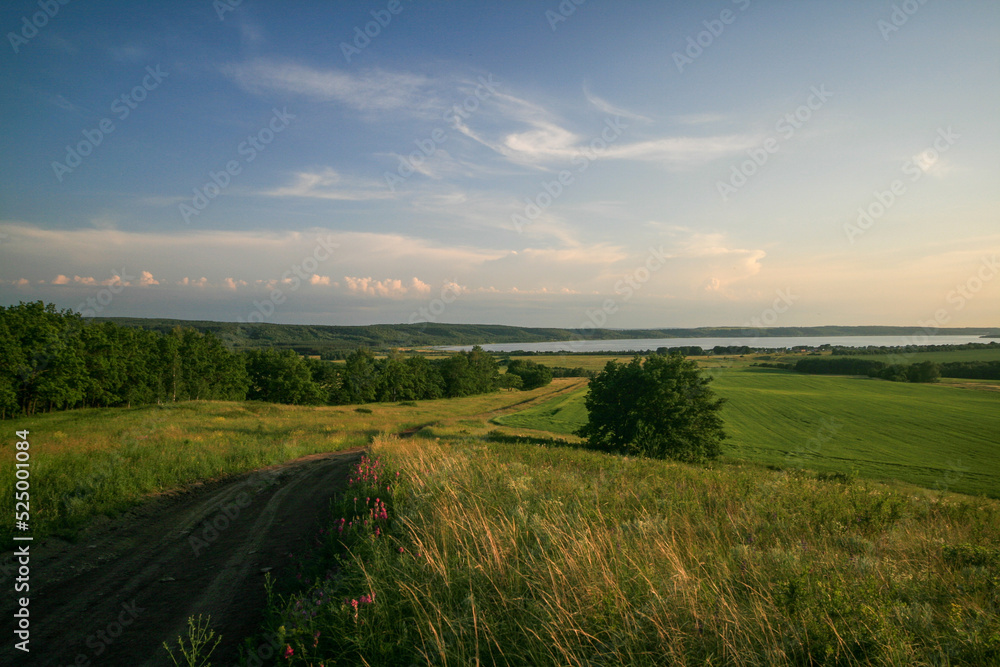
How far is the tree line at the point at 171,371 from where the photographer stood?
1777 inches

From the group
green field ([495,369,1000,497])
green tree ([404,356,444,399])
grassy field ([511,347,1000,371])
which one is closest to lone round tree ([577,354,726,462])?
green field ([495,369,1000,497])

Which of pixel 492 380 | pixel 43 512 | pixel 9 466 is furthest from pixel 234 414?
pixel 492 380

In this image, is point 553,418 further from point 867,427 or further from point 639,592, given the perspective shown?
point 639,592

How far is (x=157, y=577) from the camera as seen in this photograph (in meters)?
6.09

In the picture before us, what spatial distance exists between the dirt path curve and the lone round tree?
2610cm

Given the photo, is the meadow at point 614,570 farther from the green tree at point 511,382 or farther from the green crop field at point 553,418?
the green tree at point 511,382

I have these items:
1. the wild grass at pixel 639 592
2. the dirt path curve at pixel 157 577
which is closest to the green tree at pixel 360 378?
the dirt path curve at pixel 157 577

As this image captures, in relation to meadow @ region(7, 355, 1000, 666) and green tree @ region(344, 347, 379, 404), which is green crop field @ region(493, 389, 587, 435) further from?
meadow @ region(7, 355, 1000, 666)

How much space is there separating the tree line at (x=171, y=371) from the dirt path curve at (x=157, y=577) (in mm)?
52494

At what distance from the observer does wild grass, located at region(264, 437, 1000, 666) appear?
2922 millimetres

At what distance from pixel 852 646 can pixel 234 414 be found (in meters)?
48.4

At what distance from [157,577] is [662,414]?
30.4 m

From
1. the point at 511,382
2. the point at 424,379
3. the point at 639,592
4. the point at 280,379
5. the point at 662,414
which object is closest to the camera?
the point at 639,592

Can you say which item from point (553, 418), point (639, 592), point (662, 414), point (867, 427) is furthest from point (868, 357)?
point (639, 592)
